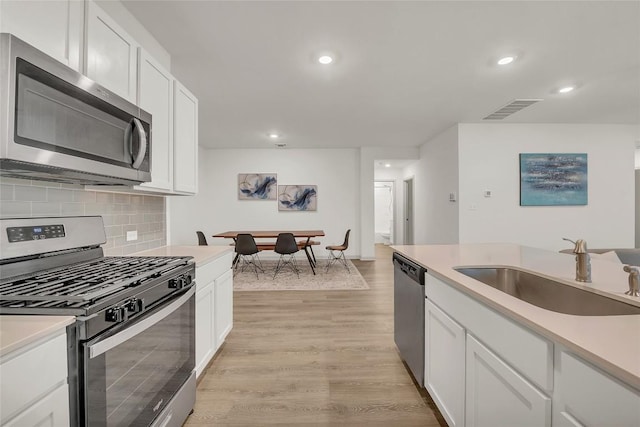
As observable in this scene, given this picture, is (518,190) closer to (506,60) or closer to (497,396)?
(506,60)

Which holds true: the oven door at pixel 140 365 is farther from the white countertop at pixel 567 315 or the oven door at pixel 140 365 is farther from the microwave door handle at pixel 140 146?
the white countertop at pixel 567 315

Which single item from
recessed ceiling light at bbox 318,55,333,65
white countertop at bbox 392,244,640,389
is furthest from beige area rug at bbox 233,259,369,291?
recessed ceiling light at bbox 318,55,333,65

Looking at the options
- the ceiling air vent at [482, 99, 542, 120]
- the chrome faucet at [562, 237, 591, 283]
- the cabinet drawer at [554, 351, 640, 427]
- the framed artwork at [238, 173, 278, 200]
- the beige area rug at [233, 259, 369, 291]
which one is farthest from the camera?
the framed artwork at [238, 173, 278, 200]

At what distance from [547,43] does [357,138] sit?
3.42m

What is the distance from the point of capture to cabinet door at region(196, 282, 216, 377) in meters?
1.76

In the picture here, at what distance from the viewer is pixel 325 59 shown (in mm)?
2600

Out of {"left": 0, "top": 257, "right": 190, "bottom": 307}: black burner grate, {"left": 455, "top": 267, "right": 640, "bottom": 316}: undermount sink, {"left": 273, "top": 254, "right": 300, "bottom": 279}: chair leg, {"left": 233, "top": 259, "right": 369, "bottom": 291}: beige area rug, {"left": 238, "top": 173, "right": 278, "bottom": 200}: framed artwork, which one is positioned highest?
{"left": 238, "top": 173, "right": 278, "bottom": 200}: framed artwork

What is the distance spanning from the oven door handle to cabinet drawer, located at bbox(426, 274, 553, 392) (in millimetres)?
1330

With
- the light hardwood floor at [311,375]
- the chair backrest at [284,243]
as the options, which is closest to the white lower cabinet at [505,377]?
the light hardwood floor at [311,375]

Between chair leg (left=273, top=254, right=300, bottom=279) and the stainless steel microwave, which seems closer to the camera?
the stainless steel microwave

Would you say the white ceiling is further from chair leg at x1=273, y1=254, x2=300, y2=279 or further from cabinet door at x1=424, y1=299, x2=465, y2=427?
chair leg at x1=273, y1=254, x2=300, y2=279

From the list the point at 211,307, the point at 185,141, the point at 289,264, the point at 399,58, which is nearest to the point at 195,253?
the point at 211,307

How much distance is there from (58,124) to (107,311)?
0.72 metres

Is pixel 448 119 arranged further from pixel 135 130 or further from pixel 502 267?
pixel 135 130
